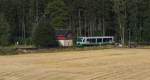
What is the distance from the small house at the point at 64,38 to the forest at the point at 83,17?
882cm

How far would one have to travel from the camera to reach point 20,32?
107m

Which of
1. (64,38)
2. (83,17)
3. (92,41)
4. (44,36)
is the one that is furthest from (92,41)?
(83,17)

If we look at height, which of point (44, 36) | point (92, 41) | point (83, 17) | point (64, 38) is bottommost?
point (92, 41)

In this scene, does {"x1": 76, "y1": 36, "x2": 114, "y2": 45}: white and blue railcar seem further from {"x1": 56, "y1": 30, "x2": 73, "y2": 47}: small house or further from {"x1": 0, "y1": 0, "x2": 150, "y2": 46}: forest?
{"x1": 0, "y1": 0, "x2": 150, "y2": 46}: forest

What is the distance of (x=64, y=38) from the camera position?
261 feet

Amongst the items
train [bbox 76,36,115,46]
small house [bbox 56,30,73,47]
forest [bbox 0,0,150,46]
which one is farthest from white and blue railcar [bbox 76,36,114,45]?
forest [bbox 0,0,150,46]

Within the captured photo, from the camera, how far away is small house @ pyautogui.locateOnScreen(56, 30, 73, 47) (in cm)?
7925

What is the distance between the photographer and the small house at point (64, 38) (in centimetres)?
7925

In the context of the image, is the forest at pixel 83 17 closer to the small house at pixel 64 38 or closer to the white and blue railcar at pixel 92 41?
the white and blue railcar at pixel 92 41

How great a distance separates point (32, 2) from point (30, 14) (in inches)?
122

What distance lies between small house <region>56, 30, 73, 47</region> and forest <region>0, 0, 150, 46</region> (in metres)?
8.82

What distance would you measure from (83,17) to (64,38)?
31.2 metres

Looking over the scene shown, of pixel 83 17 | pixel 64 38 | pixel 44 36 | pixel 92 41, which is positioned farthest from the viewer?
pixel 83 17

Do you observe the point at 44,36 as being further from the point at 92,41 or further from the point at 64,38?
the point at 92,41
